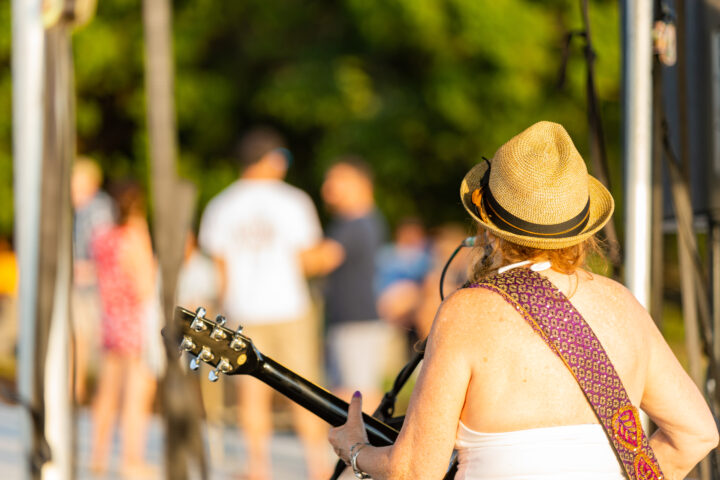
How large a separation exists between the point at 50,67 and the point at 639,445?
5.11 ft

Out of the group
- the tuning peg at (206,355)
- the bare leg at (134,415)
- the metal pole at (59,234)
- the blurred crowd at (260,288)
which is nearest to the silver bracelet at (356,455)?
the tuning peg at (206,355)

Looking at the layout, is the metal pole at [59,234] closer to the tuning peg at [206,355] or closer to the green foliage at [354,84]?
the tuning peg at [206,355]

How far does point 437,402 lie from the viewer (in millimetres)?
1881

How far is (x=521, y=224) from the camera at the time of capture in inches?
78.1

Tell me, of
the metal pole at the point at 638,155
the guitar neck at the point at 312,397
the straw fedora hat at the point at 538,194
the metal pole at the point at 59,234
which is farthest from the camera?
the metal pole at the point at 638,155

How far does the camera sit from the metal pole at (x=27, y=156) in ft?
7.78

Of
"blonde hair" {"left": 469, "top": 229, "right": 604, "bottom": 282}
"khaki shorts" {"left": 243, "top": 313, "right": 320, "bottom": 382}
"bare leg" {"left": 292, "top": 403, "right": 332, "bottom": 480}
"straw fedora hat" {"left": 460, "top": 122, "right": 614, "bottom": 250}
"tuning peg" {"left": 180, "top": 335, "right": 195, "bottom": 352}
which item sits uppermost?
"straw fedora hat" {"left": 460, "top": 122, "right": 614, "bottom": 250}

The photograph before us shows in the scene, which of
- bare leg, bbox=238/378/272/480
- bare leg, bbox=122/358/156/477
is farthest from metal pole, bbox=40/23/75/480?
bare leg, bbox=122/358/156/477

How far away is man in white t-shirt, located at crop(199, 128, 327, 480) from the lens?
203 inches

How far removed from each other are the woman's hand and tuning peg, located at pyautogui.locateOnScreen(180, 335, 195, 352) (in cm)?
35

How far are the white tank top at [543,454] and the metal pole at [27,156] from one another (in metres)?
1.08

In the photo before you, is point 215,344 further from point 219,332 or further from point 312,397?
point 312,397

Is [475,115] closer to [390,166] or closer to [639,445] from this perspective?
[390,166]

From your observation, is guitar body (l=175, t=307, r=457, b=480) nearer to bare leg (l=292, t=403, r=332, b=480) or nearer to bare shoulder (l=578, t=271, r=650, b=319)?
bare shoulder (l=578, t=271, r=650, b=319)
